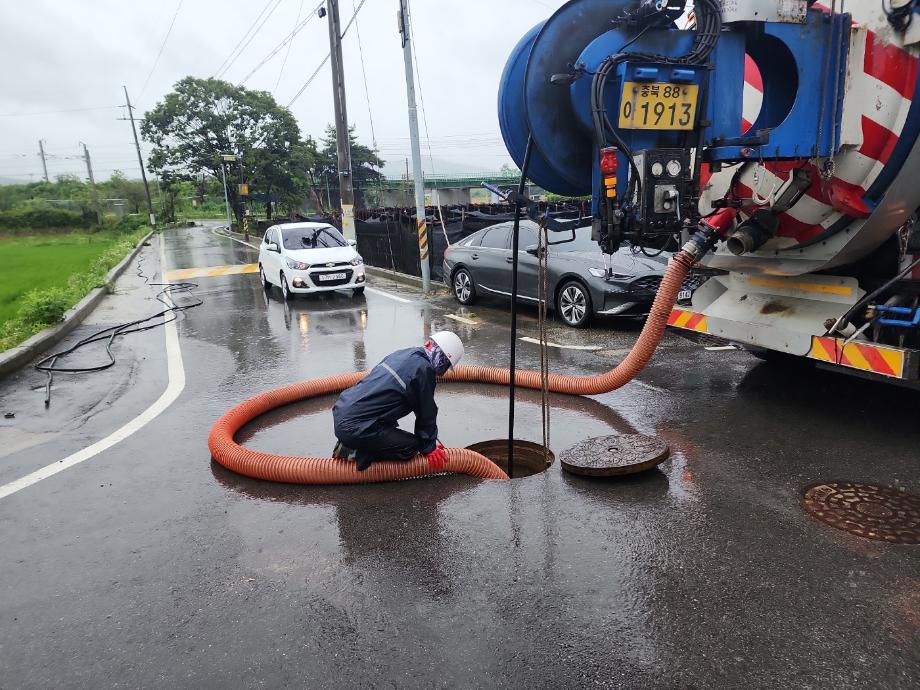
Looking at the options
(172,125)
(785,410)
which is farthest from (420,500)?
(172,125)

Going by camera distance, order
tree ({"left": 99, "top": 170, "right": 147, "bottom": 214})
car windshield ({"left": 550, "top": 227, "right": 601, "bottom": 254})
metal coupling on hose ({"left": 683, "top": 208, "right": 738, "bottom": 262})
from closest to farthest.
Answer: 1. metal coupling on hose ({"left": 683, "top": 208, "right": 738, "bottom": 262})
2. car windshield ({"left": 550, "top": 227, "right": 601, "bottom": 254})
3. tree ({"left": 99, "top": 170, "right": 147, "bottom": 214})

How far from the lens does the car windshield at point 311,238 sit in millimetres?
14198

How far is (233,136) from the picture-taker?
2307 inches

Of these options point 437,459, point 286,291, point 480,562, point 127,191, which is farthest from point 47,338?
point 127,191

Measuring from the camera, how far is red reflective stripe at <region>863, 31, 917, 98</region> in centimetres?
418

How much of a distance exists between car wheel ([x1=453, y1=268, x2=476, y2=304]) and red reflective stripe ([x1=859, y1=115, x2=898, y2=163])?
24.9 feet

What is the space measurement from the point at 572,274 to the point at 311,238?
7302 mm

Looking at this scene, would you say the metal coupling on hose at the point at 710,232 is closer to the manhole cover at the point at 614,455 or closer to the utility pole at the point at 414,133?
the manhole cover at the point at 614,455

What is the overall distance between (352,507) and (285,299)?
9.98 meters

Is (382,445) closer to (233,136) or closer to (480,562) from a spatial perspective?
(480,562)

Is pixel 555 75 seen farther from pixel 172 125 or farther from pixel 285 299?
pixel 172 125

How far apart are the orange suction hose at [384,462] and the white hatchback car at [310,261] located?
21.7ft

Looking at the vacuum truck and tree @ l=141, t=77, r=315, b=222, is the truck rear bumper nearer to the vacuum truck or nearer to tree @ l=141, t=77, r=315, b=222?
the vacuum truck

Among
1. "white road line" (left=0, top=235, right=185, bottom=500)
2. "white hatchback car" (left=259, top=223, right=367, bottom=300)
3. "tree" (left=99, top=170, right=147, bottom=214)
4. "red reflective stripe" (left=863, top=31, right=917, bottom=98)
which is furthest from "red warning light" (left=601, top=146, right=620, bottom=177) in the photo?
"tree" (left=99, top=170, right=147, bottom=214)
